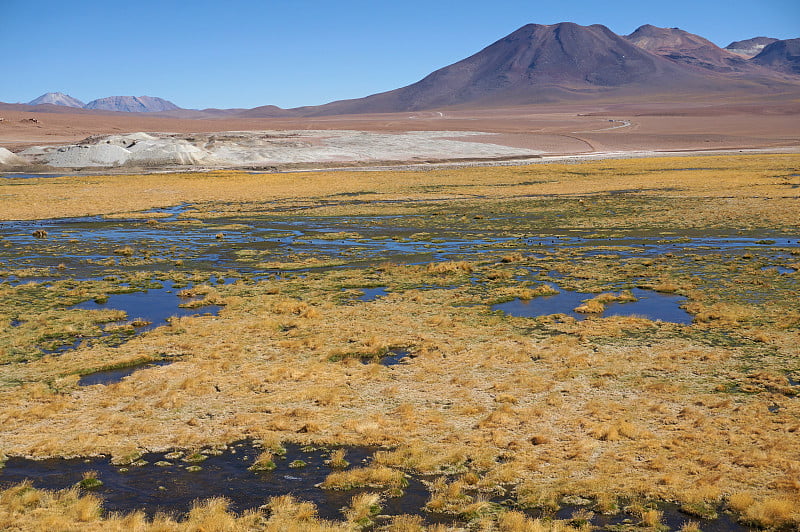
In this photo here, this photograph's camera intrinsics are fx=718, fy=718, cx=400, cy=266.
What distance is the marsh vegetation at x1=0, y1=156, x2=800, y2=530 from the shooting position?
1059cm

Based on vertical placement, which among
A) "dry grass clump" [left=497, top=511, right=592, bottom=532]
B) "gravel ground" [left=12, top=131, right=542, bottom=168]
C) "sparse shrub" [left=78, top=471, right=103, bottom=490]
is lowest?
"dry grass clump" [left=497, top=511, right=592, bottom=532]

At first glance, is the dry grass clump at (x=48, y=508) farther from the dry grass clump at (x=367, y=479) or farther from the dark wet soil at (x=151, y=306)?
the dark wet soil at (x=151, y=306)

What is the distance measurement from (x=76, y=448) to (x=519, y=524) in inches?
300

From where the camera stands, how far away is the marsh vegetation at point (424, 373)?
34.8 ft

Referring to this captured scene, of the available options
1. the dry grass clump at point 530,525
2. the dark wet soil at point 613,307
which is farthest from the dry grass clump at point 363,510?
the dark wet soil at point 613,307

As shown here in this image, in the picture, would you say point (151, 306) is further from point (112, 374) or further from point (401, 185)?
point (401, 185)

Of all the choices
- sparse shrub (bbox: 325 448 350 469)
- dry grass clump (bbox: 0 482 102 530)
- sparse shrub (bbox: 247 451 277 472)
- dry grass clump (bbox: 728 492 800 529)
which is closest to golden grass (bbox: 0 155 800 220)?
dry grass clump (bbox: 728 492 800 529)

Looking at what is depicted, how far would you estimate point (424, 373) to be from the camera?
1602 centimetres

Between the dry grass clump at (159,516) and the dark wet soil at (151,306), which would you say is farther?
the dark wet soil at (151,306)

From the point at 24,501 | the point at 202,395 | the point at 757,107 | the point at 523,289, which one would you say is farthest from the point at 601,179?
the point at 757,107

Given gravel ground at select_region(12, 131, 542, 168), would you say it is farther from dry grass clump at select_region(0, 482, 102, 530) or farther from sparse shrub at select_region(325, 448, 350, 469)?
dry grass clump at select_region(0, 482, 102, 530)

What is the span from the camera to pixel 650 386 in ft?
48.5

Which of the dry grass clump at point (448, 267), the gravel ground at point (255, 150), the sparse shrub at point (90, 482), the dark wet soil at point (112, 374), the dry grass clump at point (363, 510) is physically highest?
the gravel ground at point (255, 150)

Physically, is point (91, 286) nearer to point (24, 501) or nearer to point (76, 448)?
point (76, 448)
